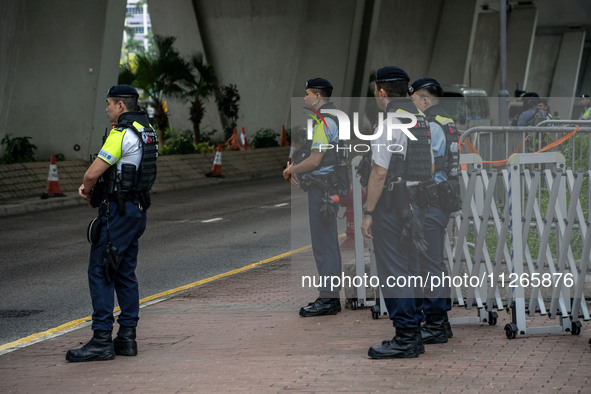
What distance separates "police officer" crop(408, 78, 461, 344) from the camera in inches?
277

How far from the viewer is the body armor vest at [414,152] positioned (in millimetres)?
6520

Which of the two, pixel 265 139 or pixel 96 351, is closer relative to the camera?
pixel 96 351

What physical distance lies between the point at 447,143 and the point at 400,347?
160 cm

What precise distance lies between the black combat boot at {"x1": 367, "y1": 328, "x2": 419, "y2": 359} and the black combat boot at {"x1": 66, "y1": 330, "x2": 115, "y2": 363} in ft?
6.00

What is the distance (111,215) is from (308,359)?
172cm

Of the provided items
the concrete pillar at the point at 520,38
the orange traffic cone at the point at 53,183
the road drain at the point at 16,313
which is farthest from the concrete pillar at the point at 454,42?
the road drain at the point at 16,313

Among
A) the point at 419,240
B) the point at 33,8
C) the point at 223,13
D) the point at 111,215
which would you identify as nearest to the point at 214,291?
the point at 111,215

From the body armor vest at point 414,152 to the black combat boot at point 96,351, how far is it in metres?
2.29

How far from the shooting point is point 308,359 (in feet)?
21.2

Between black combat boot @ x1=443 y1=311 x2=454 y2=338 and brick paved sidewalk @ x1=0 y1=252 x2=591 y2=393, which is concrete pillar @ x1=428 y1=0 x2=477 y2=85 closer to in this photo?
brick paved sidewalk @ x1=0 y1=252 x2=591 y2=393

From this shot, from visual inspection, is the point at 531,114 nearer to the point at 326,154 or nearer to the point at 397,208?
the point at 326,154

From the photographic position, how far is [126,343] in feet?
22.8

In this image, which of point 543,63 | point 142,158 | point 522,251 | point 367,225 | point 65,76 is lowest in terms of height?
point 522,251

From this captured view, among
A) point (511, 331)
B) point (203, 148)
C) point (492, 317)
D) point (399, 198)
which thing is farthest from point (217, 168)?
point (399, 198)
